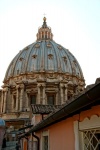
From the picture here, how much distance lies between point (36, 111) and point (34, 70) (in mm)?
33192

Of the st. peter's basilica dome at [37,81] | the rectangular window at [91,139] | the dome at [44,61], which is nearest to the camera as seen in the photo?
the rectangular window at [91,139]

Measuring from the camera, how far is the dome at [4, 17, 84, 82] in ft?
149

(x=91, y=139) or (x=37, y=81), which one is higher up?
(x=37, y=81)

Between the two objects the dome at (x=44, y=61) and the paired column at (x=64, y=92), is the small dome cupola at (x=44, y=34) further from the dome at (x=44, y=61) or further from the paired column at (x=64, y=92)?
the paired column at (x=64, y=92)

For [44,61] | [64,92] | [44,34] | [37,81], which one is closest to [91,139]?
[64,92]

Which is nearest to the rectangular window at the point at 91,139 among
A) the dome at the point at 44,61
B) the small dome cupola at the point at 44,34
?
the dome at the point at 44,61

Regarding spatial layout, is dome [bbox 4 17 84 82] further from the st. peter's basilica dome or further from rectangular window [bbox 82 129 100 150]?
rectangular window [bbox 82 129 100 150]

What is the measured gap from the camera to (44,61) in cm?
4666

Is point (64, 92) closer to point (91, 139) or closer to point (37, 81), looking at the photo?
point (37, 81)

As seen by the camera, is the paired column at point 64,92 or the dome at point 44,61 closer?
the paired column at point 64,92

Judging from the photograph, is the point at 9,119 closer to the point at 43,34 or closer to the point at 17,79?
the point at 17,79

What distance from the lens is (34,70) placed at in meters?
44.5

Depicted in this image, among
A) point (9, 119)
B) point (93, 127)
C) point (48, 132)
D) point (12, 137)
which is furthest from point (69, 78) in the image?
point (93, 127)

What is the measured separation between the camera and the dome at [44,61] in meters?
45.4
